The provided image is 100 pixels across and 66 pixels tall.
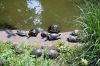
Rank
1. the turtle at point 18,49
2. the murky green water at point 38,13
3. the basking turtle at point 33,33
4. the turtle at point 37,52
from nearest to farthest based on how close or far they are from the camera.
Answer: the turtle at point 37,52 → the turtle at point 18,49 → the basking turtle at point 33,33 → the murky green water at point 38,13

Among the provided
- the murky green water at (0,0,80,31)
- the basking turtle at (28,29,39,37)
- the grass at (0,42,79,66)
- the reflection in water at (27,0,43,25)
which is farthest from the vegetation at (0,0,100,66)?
the reflection in water at (27,0,43,25)

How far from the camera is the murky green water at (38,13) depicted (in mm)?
6230

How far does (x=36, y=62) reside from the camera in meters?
4.55

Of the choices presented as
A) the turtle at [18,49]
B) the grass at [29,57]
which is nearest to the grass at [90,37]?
the grass at [29,57]

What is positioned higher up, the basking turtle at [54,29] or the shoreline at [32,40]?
the basking turtle at [54,29]

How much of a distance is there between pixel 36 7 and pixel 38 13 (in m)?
0.30

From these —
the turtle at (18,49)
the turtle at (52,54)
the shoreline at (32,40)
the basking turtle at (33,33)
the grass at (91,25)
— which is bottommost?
the turtle at (52,54)

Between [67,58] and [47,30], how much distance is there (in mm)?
1323

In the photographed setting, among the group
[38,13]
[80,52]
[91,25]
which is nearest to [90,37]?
[91,25]

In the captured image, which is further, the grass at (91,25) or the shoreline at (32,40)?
the shoreline at (32,40)

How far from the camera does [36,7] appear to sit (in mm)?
6910

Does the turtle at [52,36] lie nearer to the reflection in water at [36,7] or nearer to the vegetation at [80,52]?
the vegetation at [80,52]

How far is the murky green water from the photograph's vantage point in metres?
6.23

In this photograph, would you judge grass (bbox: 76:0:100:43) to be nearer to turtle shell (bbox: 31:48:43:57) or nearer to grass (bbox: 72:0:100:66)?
grass (bbox: 72:0:100:66)
